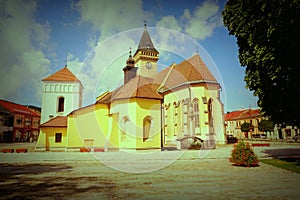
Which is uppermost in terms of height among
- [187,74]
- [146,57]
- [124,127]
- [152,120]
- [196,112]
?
[146,57]

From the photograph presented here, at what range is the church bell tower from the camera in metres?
49.6

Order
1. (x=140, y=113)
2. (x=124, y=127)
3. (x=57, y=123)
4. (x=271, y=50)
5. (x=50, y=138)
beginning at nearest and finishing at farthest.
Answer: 1. (x=271, y=50)
2. (x=140, y=113)
3. (x=124, y=127)
4. (x=50, y=138)
5. (x=57, y=123)

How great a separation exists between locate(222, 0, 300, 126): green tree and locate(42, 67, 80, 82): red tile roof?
2625 centimetres

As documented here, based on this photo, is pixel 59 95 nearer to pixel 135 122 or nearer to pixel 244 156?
pixel 135 122

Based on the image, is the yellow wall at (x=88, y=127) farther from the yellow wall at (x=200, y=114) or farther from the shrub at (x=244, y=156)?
the shrub at (x=244, y=156)

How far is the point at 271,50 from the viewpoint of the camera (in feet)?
36.4

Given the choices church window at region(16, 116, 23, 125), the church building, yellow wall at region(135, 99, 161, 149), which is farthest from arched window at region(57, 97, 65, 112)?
church window at region(16, 116, 23, 125)

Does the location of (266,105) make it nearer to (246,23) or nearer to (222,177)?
(246,23)

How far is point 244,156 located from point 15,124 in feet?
176

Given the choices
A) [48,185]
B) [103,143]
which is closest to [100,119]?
[103,143]

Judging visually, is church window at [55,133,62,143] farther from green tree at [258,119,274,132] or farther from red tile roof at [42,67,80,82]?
green tree at [258,119,274,132]

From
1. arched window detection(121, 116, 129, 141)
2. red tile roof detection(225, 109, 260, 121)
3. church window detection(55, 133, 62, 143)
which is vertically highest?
red tile roof detection(225, 109, 260, 121)

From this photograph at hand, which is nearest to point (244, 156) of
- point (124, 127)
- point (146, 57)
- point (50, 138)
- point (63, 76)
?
point (124, 127)

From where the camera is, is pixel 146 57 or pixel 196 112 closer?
pixel 196 112
